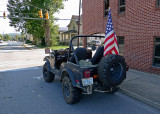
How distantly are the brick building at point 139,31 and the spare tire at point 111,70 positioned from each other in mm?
4236

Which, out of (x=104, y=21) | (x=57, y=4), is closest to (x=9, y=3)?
(x=57, y=4)

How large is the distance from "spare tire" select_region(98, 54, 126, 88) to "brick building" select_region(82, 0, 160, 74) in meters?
4.24

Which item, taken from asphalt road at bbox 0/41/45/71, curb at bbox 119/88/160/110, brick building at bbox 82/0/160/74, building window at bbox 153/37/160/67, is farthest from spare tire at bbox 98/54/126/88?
asphalt road at bbox 0/41/45/71

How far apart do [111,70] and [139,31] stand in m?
→ 5.27

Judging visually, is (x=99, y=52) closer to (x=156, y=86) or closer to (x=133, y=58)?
(x=156, y=86)

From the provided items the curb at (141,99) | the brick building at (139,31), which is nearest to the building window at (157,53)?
the brick building at (139,31)

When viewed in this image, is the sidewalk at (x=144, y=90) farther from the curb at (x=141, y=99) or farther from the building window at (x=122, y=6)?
the building window at (x=122, y=6)

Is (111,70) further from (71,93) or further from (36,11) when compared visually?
(36,11)

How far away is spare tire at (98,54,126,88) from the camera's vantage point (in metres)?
3.28

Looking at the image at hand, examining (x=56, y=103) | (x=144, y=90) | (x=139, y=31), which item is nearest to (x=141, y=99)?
(x=144, y=90)

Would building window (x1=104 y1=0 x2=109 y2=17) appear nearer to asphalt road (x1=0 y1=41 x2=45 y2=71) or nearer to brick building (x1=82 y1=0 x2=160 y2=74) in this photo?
brick building (x1=82 y1=0 x2=160 y2=74)

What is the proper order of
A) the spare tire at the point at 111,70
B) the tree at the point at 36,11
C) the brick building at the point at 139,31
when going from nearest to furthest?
1. the spare tire at the point at 111,70
2. the brick building at the point at 139,31
3. the tree at the point at 36,11

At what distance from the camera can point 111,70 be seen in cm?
343

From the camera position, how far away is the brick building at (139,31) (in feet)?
22.7
